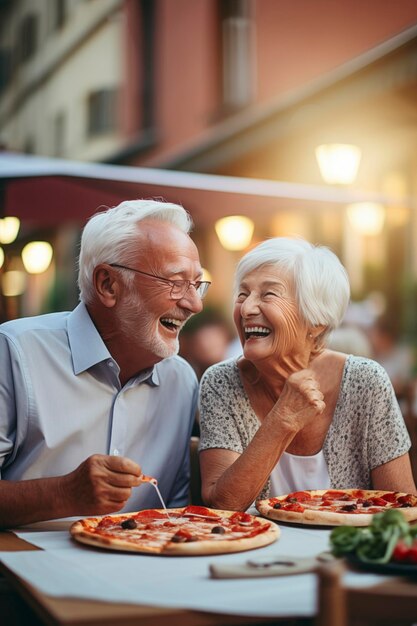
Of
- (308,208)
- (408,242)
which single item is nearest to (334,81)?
(408,242)

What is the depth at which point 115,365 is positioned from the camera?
10.3ft

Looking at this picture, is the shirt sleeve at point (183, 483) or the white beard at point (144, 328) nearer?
the white beard at point (144, 328)

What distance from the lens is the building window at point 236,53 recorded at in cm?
1493

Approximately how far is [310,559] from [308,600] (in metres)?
0.28

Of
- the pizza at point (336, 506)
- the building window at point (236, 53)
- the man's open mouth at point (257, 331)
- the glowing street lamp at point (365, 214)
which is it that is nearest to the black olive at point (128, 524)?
the pizza at point (336, 506)

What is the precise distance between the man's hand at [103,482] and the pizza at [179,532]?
0.06m

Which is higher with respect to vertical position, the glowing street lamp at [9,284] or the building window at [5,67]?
the building window at [5,67]

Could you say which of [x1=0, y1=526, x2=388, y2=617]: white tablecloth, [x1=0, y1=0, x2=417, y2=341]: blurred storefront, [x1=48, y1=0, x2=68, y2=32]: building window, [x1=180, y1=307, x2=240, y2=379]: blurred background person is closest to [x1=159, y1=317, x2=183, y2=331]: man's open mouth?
[x1=0, y1=526, x2=388, y2=617]: white tablecloth

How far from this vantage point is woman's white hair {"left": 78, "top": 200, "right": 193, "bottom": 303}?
10.6 ft

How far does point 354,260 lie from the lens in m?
11.8

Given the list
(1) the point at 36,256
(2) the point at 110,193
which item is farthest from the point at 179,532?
(1) the point at 36,256

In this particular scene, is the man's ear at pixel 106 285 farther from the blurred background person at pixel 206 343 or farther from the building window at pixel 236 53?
the building window at pixel 236 53

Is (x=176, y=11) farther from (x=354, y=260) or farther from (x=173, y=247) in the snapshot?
(x=173, y=247)

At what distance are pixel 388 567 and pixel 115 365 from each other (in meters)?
1.32
